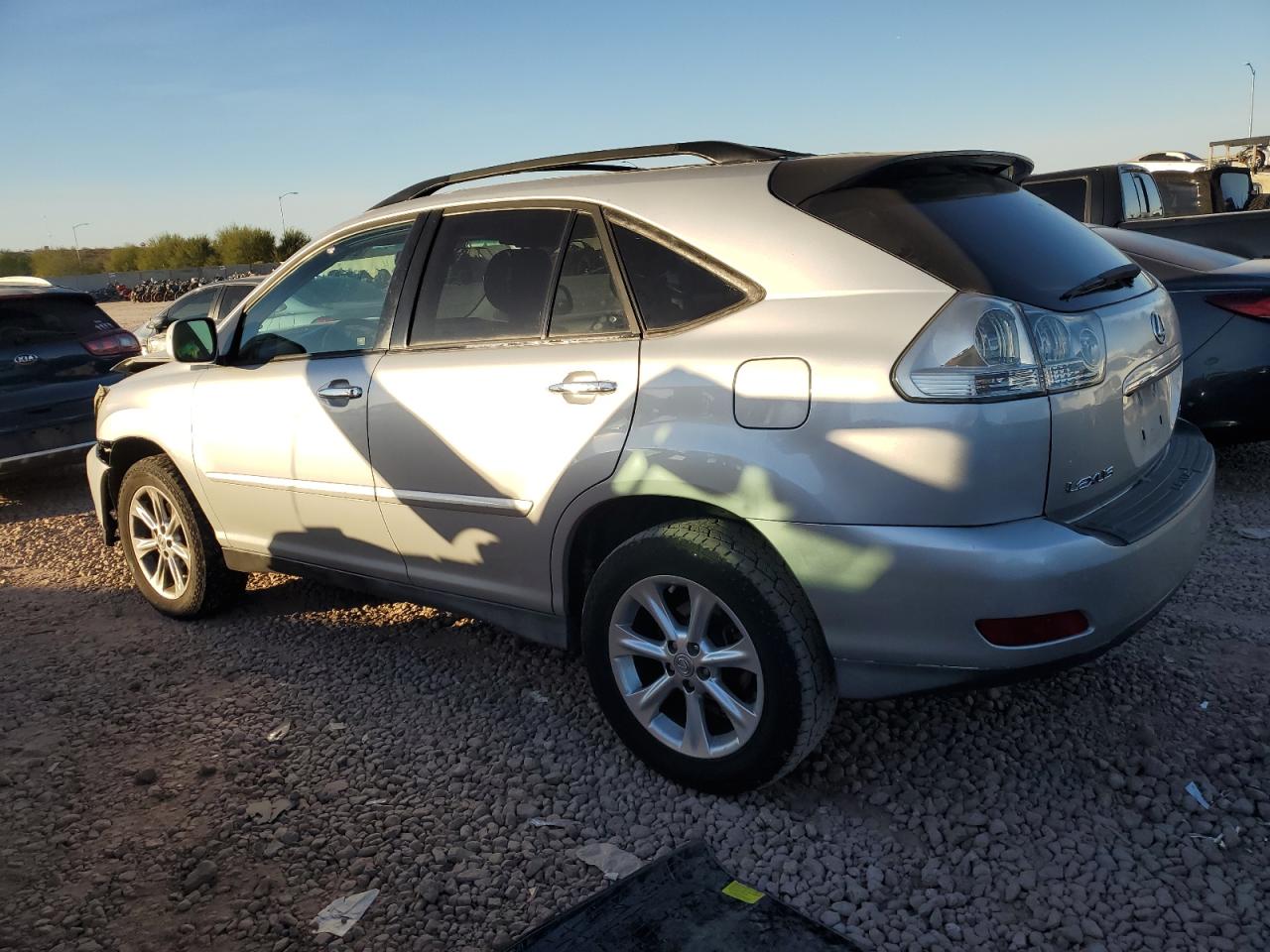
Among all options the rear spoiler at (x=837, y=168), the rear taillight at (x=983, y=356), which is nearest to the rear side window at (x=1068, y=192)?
the rear spoiler at (x=837, y=168)

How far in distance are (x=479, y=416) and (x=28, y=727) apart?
214 centimetres

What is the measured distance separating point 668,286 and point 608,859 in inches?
63.5

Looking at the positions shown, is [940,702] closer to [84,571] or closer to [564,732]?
[564,732]

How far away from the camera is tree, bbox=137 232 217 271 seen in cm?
6500

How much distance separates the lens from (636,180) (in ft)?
10.0

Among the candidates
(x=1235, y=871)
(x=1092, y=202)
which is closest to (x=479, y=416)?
(x=1235, y=871)

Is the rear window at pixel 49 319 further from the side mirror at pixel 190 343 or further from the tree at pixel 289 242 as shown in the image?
the tree at pixel 289 242

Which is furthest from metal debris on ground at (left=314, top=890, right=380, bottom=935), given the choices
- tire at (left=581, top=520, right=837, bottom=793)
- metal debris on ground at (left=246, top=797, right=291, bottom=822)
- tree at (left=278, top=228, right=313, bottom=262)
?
tree at (left=278, top=228, right=313, bottom=262)

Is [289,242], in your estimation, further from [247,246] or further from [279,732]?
[279,732]

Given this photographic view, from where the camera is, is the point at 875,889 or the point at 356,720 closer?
the point at 875,889

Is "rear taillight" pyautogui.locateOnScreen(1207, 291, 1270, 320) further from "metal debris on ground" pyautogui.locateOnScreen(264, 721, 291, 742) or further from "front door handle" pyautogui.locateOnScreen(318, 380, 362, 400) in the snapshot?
"metal debris on ground" pyautogui.locateOnScreen(264, 721, 291, 742)

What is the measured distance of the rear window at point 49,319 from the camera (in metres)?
7.15

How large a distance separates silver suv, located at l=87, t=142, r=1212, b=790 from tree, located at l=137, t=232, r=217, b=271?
68.1 m

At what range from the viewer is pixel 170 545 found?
183 inches
